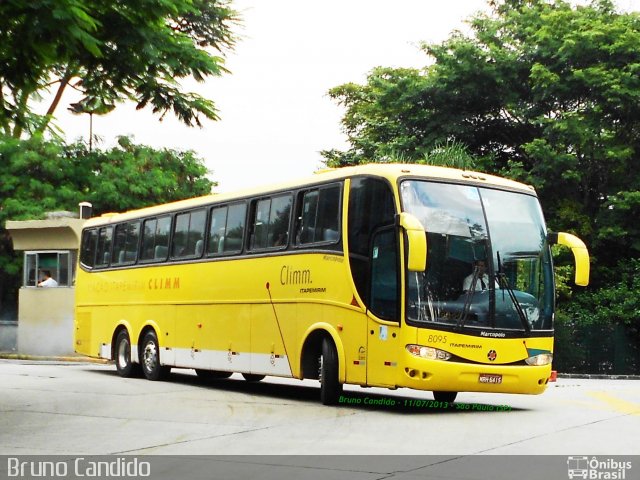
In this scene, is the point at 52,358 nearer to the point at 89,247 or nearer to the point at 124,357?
the point at 89,247

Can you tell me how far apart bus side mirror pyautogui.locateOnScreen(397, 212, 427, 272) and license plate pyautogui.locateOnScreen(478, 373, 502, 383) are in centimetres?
179

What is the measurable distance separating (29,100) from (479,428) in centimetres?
678

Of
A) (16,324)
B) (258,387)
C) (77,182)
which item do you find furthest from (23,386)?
(77,182)

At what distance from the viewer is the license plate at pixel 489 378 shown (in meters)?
14.6

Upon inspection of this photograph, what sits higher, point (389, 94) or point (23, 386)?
point (389, 94)

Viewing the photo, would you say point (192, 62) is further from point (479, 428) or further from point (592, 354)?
point (592, 354)

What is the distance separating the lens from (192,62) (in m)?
15.9

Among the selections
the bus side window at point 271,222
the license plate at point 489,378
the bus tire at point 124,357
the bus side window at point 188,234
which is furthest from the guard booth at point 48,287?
the license plate at point 489,378

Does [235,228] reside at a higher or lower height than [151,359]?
higher

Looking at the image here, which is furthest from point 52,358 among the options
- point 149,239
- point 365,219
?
point 365,219

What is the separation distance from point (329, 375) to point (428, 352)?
6.52 ft

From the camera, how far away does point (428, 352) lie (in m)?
14.4

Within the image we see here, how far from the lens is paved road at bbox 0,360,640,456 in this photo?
11.0 meters

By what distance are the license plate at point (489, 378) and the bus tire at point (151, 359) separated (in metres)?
9.24
